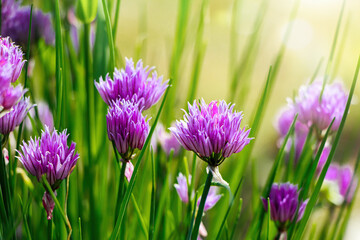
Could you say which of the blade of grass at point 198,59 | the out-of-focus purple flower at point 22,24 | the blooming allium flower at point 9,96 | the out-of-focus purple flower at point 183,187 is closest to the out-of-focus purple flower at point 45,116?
the out-of-focus purple flower at point 22,24

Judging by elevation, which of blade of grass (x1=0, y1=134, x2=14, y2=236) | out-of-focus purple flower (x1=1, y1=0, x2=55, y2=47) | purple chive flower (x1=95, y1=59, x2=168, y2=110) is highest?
out-of-focus purple flower (x1=1, y1=0, x2=55, y2=47)

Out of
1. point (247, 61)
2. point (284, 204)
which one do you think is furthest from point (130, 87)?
point (247, 61)

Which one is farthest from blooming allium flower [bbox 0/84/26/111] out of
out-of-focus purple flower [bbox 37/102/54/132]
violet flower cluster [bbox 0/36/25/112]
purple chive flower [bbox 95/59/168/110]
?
out-of-focus purple flower [bbox 37/102/54/132]

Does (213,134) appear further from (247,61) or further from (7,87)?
(247,61)

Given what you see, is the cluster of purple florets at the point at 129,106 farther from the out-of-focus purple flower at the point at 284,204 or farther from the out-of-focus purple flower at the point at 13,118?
the out-of-focus purple flower at the point at 284,204

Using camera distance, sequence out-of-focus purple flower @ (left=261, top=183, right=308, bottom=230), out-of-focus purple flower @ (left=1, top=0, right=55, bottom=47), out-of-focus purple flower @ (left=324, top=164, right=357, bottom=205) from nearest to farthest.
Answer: out-of-focus purple flower @ (left=261, top=183, right=308, bottom=230)
out-of-focus purple flower @ (left=1, top=0, right=55, bottom=47)
out-of-focus purple flower @ (left=324, top=164, right=357, bottom=205)

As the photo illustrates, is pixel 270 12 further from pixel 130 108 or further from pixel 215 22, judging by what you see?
pixel 130 108

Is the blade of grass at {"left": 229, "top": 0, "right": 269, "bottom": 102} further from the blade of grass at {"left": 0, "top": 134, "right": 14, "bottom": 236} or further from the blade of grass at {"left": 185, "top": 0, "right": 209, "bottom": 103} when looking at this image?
the blade of grass at {"left": 0, "top": 134, "right": 14, "bottom": 236}
